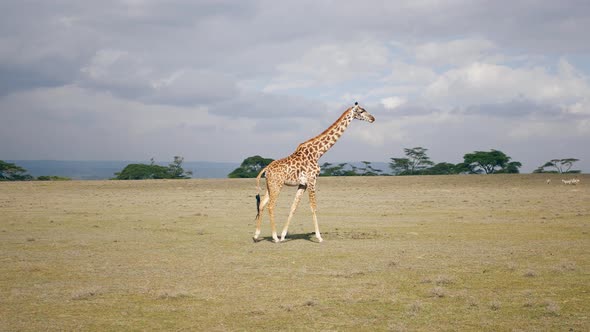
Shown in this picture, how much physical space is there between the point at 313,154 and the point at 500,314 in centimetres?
1079

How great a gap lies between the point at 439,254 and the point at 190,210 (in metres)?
19.8

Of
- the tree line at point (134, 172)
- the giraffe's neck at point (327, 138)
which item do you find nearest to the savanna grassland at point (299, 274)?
the giraffe's neck at point (327, 138)

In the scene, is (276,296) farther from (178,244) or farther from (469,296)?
(178,244)

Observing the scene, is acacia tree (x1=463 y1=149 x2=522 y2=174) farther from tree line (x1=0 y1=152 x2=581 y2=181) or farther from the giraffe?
the giraffe

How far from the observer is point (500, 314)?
10000mm

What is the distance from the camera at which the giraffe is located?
18.9 metres

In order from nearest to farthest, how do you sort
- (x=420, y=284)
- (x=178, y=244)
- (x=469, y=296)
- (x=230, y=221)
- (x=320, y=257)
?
1. (x=469, y=296)
2. (x=420, y=284)
3. (x=320, y=257)
4. (x=178, y=244)
5. (x=230, y=221)

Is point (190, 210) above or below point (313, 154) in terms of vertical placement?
below

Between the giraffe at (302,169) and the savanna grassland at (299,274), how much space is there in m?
1.19

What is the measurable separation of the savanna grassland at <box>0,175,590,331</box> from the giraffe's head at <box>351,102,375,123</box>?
14.2 ft

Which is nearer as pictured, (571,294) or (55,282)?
(571,294)

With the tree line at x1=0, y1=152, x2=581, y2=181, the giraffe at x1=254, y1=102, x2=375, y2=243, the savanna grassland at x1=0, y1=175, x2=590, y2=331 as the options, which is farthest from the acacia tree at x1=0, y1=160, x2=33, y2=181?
the giraffe at x1=254, y1=102, x2=375, y2=243

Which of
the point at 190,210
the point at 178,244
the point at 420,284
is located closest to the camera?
the point at 420,284

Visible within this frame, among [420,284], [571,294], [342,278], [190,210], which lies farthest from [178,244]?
[190,210]
